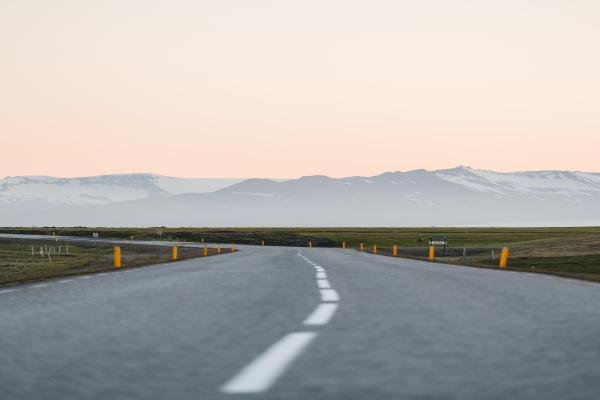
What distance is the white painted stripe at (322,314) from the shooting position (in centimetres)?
984

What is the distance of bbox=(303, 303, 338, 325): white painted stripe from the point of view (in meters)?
9.84

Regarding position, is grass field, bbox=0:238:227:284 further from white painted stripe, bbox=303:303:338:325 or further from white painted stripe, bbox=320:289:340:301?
white painted stripe, bbox=303:303:338:325

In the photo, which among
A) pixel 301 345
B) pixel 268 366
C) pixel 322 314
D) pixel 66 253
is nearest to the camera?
pixel 268 366

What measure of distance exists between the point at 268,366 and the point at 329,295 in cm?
760

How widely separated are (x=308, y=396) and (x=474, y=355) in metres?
2.43

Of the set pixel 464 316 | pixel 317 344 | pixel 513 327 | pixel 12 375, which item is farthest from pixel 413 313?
pixel 12 375

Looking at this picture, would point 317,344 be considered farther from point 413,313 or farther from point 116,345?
point 413,313

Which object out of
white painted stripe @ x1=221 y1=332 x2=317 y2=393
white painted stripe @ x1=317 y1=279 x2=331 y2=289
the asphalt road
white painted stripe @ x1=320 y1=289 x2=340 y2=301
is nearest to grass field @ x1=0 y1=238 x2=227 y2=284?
white painted stripe @ x1=317 y1=279 x2=331 y2=289

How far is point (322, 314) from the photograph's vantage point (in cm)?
1076

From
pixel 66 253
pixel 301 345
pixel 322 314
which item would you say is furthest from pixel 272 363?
pixel 66 253

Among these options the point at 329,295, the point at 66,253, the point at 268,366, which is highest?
the point at 329,295

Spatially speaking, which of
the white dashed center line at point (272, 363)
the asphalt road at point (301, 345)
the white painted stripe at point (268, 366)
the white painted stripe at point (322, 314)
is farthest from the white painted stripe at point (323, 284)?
the white painted stripe at point (268, 366)

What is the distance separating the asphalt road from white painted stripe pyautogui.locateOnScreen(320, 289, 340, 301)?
0.29 ft

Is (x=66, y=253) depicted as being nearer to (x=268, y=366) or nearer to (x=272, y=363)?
(x=272, y=363)
